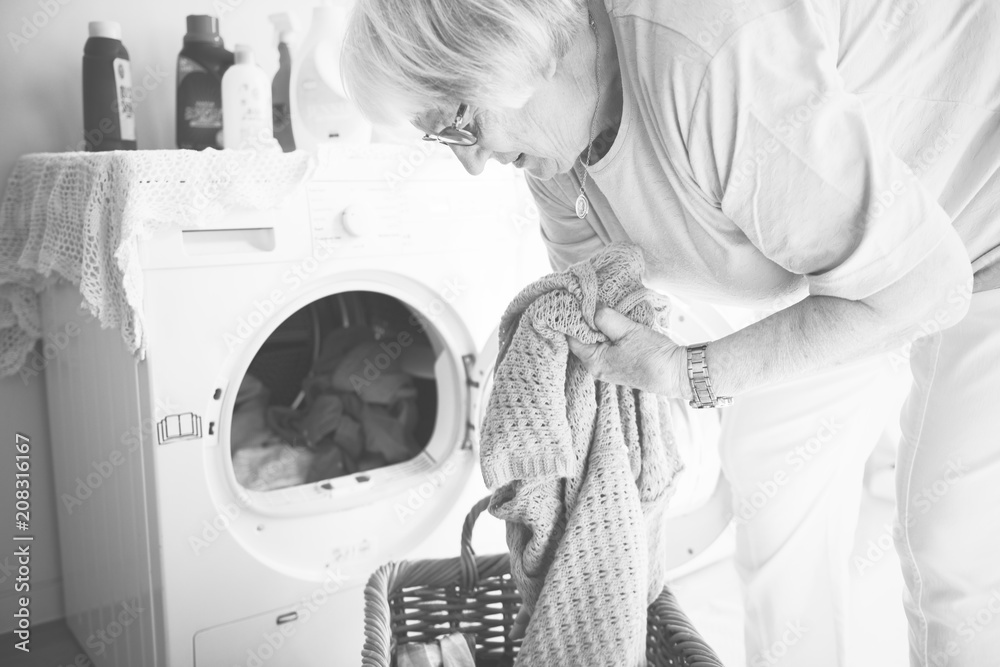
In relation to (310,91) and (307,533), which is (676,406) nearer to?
(307,533)

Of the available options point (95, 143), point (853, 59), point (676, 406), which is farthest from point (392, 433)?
point (853, 59)

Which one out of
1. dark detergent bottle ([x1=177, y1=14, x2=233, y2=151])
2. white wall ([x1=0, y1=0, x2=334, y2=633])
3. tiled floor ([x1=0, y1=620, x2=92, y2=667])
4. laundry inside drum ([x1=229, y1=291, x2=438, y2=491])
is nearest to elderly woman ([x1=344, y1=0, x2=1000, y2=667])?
laundry inside drum ([x1=229, y1=291, x2=438, y2=491])

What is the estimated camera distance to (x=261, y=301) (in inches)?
49.7

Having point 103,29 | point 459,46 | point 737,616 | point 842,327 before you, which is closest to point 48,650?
point 103,29

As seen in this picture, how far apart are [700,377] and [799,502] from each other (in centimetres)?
51

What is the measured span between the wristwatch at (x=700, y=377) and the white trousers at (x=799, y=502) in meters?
0.40

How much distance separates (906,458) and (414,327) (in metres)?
1.00

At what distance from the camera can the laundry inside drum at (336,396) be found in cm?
157

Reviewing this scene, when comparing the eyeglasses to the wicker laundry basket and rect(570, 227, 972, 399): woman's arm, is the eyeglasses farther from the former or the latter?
the wicker laundry basket

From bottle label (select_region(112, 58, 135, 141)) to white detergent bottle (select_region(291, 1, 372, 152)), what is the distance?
0.31 metres

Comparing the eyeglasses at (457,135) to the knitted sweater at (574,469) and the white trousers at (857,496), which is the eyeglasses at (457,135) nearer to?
the knitted sweater at (574,469)

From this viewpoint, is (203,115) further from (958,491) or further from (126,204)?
(958,491)

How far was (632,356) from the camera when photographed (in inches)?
34.7

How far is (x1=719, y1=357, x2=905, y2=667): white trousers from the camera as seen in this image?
3.99ft
